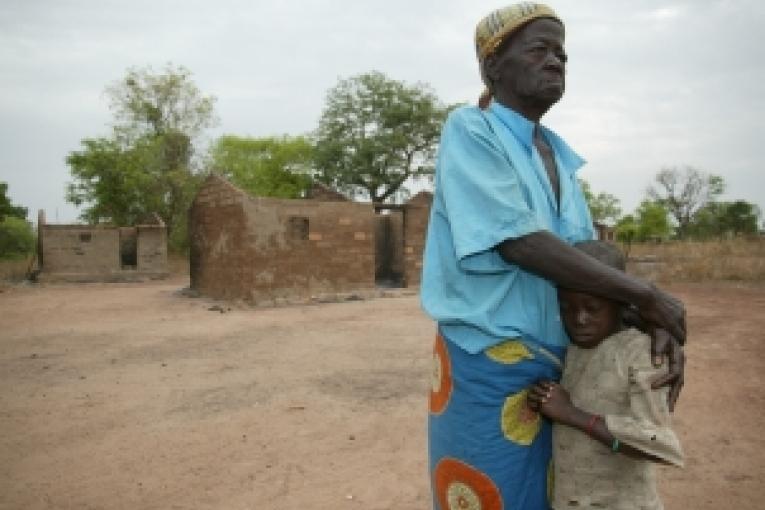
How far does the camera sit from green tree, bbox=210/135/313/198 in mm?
40094

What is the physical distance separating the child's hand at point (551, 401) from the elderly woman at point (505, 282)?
0.02 m

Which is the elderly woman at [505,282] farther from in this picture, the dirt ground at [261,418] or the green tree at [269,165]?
the green tree at [269,165]

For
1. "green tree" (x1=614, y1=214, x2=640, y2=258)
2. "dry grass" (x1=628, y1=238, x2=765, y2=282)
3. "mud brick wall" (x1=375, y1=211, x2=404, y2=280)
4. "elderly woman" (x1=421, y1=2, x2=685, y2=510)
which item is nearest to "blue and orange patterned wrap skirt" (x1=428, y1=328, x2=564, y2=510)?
"elderly woman" (x1=421, y1=2, x2=685, y2=510)

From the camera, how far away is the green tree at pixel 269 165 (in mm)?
40094

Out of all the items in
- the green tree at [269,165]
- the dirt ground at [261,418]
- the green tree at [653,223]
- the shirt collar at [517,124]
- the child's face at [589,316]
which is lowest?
the dirt ground at [261,418]

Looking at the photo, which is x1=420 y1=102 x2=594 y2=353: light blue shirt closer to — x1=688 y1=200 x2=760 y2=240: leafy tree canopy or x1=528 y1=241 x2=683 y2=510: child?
x1=528 y1=241 x2=683 y2=510: child

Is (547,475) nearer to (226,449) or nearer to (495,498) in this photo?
(495,498)

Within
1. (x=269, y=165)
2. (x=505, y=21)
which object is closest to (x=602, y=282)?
(x=505, y=21)

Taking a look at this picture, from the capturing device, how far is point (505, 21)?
4.30 ft

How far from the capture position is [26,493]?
3.02m

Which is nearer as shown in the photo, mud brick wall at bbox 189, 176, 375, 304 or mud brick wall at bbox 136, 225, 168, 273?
mud brick wall at bbox 189, 176, 375, 304

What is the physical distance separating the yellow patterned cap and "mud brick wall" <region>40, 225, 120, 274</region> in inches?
835

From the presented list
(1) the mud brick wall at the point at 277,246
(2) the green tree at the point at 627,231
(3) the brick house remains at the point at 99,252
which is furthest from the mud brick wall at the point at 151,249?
(2) the green tree at the point at 627,231

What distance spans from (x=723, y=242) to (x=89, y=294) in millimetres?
18516
